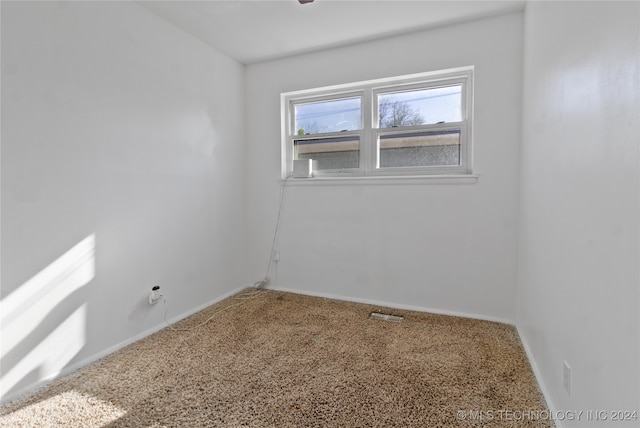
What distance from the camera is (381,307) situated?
2.89 meters

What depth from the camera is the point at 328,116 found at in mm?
3242

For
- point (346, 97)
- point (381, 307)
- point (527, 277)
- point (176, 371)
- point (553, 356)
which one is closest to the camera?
point (553, 356)

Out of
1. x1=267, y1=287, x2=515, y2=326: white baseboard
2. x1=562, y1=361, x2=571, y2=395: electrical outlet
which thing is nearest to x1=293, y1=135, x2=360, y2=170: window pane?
x1=267, y1=287, x2=515, y2=326: white baseboard

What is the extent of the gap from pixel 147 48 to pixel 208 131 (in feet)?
2.61

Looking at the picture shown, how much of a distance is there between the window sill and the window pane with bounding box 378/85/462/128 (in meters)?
0.53

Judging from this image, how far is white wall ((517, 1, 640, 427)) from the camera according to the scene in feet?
2.83

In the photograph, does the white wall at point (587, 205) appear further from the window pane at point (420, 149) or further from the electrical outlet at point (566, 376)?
the window pane at point (420, 149)

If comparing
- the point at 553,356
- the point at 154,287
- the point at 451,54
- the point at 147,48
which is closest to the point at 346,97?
the point at 451,54

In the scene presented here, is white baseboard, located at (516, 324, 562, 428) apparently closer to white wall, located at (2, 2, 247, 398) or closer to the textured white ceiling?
the textured white ceiling

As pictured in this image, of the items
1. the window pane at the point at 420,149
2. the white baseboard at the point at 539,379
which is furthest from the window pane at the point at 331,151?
the white baseboard at the point at 539,379

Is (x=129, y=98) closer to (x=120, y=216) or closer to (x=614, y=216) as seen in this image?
(x=120, y=216)

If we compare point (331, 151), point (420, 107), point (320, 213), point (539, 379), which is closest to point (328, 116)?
point (331, 151)

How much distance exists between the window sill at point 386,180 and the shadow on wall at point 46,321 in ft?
5.96

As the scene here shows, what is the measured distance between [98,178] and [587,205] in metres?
2.53
